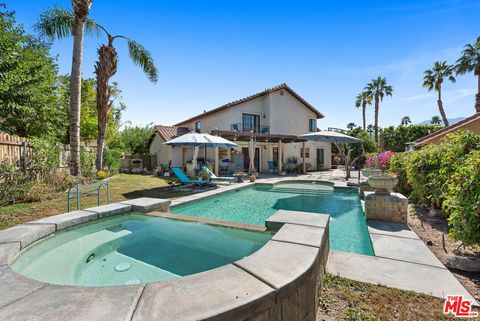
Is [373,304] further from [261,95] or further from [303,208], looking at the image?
[261,95]

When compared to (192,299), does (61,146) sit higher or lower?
higher

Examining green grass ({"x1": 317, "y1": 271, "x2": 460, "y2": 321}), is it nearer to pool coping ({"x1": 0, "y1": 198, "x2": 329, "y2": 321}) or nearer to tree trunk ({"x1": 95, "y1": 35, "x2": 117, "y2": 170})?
pool coping ({"x1": 0, "y1": 198, "x2": 329, "y2": 321})

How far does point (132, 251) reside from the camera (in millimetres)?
3893

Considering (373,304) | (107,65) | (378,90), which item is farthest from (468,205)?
(378,90)

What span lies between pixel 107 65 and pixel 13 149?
21.6 ft

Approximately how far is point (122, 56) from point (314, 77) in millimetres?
13022

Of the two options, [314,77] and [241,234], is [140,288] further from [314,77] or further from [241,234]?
[314,77]

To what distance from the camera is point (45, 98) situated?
506 inches

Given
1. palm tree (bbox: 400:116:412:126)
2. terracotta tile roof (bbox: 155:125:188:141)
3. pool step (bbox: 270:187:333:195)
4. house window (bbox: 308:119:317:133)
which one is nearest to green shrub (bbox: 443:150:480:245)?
pool step (bbox: 270:187:333:195)

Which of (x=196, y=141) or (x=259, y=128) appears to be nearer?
(x=196, y=141)

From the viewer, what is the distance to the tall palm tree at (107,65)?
40.6ft

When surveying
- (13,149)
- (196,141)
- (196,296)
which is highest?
(196,141)

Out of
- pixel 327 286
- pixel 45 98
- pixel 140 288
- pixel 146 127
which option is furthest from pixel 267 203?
pixel 146 127

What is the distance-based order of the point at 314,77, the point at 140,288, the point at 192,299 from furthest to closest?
the point at 314,77, the point at 140,288, the point at 192,299
